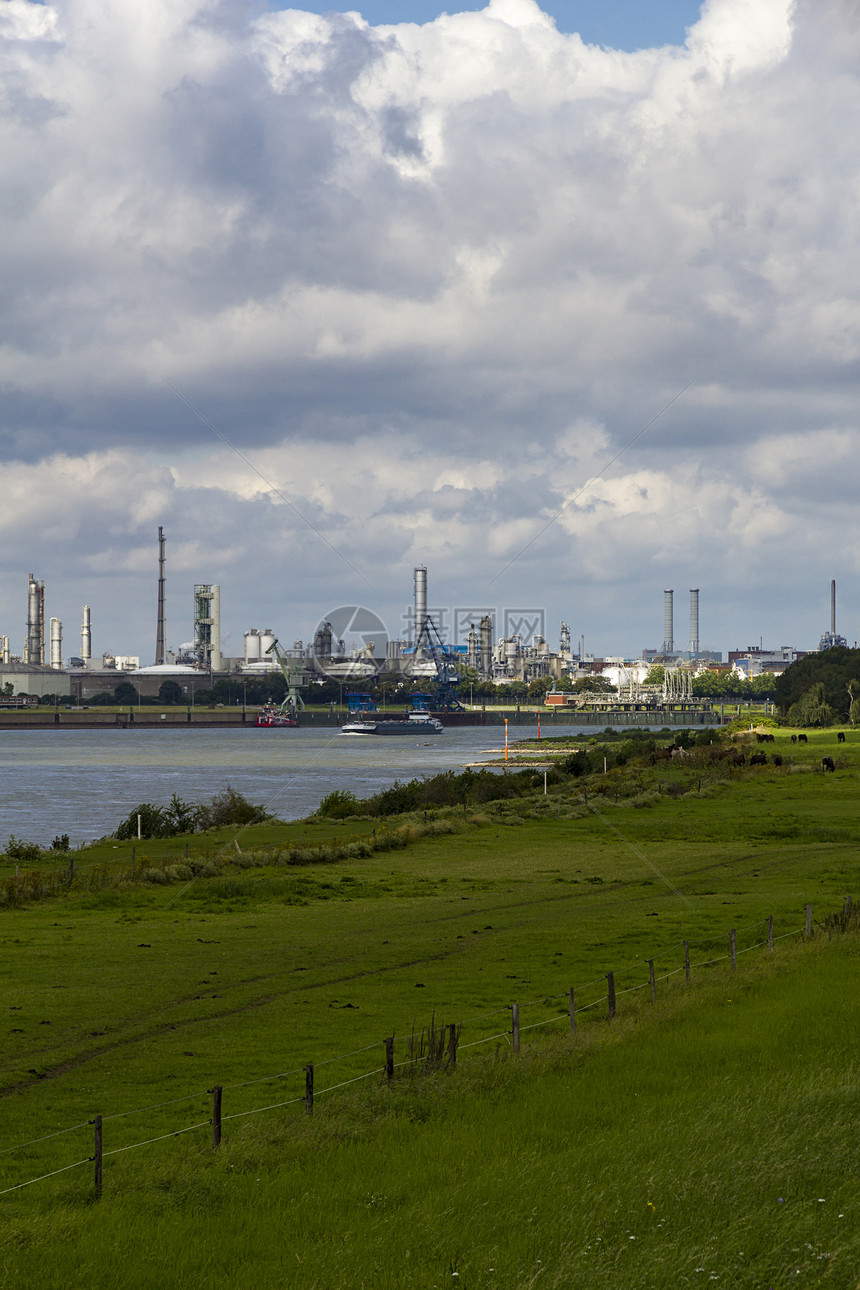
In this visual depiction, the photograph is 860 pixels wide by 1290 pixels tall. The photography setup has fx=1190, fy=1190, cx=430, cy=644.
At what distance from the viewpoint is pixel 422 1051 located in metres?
15.8

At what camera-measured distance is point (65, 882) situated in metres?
35.3

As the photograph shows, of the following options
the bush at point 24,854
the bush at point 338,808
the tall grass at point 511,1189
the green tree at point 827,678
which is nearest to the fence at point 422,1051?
the tall grass at point 511,1189

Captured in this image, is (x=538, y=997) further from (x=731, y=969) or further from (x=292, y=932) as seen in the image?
(x=292, y=932)

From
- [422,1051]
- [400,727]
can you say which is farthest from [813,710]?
[422,1051]

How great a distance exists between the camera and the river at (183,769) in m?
68.8

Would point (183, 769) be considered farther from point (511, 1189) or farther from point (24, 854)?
point (511, 1189)

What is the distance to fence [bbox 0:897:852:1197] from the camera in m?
12.4

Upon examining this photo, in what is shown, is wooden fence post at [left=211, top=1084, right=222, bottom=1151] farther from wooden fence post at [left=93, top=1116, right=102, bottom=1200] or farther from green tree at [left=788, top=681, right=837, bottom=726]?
green tree at [left=788, top=681, right=837, bottom=726]

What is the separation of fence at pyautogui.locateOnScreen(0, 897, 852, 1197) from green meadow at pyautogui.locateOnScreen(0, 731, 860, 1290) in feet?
0.33

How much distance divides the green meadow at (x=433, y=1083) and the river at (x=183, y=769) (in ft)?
95.3

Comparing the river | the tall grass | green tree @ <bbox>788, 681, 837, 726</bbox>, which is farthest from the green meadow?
green tree @ <bbox>788, 681, 837, 726</bbox>

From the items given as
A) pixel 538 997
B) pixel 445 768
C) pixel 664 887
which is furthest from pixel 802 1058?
pixel 445 768

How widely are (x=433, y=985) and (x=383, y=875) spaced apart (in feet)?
55.0

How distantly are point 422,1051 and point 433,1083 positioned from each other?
2.02 meters
